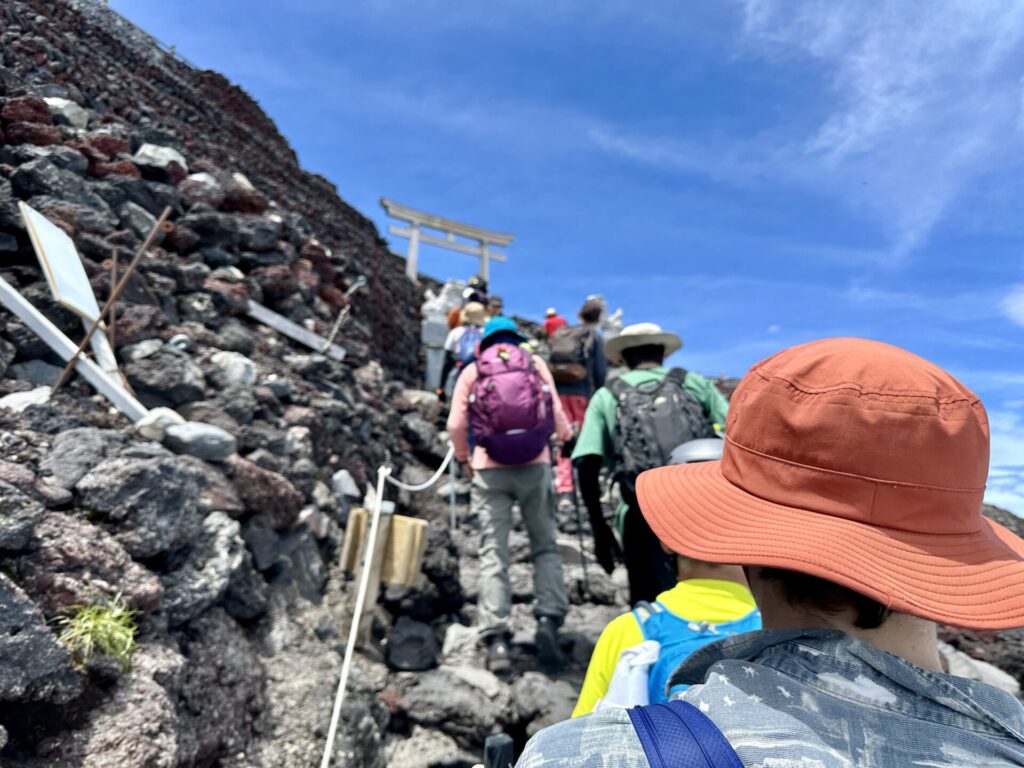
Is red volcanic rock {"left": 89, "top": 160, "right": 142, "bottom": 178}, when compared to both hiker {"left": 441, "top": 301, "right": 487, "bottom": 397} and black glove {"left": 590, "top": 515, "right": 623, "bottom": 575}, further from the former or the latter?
black glove {"left": 590, "top": 515, "right": 623, "bottom": 575}

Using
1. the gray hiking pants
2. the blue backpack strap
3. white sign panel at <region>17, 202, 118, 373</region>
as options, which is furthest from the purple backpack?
the blue backpack strap

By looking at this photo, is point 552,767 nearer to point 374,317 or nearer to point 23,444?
point 23,444

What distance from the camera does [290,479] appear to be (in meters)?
4.16

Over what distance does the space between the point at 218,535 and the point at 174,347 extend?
74.7 inches

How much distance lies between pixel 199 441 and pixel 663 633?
2827 mm

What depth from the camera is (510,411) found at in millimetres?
3725

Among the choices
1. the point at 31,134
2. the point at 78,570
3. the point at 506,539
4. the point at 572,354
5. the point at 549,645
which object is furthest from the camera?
the point at 572,354

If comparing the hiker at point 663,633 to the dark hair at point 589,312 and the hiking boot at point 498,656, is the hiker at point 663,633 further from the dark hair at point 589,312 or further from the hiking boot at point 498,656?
the dark hair at point 589,312

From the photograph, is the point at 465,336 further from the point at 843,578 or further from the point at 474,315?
the point at 843,578

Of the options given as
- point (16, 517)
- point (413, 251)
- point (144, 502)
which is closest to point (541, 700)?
point (144, 502)

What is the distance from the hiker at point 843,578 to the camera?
708 mm

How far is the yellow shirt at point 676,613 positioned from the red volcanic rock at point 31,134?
19.8 feet

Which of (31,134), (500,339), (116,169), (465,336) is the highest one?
(116,169)

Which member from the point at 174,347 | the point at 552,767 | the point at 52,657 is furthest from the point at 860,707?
the point at 174,347
